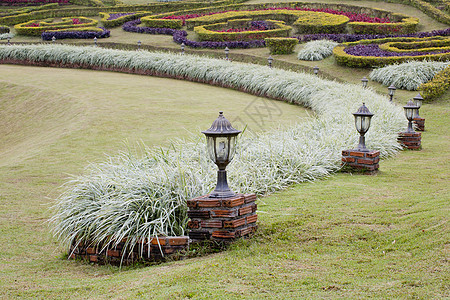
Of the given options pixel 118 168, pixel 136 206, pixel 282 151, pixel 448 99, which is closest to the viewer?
pixel 136 206

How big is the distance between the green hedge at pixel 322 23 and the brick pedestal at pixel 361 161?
15.5 metres

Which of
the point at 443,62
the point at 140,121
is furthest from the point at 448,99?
the point at 140,121

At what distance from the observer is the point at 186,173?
526 centimetres

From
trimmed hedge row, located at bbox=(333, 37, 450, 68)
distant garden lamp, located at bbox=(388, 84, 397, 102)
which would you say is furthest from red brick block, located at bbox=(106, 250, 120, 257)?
trimmed hedge row, located at bbox=(333, 37, 450, 68)

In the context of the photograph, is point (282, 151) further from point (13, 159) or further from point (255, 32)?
point (255, 32)

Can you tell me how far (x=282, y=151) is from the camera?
6891 mm

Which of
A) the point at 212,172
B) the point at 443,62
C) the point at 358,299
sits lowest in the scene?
the point at 358,299

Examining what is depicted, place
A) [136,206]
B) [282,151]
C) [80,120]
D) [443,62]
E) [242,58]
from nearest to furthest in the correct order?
[136,206]
[282,151]
[80,120]
[443,62]
[242,58]

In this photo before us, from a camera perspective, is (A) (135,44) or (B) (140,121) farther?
(A) (135,44)

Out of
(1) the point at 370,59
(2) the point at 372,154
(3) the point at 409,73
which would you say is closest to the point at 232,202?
(2) the point at 372,154

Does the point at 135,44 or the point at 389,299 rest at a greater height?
the point at 135,44

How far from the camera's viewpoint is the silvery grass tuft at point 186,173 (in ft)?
15.1

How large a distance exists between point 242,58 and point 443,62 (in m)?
7.78

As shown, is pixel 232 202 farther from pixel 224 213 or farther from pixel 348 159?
pixel 348 159
